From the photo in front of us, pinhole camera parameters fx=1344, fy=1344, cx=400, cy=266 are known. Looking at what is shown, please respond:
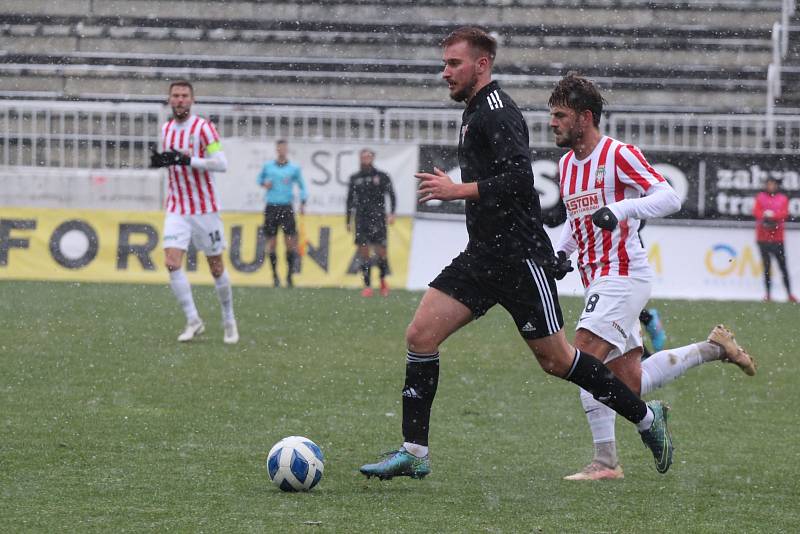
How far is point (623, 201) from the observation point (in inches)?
237

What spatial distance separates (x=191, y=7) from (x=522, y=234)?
20.2 metres

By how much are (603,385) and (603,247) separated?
86 cm

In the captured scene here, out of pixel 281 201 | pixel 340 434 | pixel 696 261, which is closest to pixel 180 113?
pixel 340 434

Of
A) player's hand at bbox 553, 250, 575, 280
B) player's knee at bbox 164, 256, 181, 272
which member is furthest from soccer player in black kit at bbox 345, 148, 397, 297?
player's hand at bbox 553, 250, 575, 280

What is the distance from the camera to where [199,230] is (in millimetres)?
11469

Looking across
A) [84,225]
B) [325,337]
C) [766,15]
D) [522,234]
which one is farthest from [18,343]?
[766,15]

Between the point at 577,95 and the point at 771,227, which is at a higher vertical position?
the point at 577,95

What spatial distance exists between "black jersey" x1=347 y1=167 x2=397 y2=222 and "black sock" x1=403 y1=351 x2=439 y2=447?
1195cm

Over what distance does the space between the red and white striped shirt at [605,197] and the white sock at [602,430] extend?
0.60 m

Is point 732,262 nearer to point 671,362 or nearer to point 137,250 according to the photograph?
point 137,250

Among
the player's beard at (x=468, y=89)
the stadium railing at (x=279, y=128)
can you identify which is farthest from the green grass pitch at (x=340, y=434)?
the stadium railing at (x=279, y=128)

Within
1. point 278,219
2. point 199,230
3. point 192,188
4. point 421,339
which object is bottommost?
point 278,219

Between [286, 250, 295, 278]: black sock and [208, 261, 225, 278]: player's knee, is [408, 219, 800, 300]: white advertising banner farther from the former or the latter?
[208, 261, 225, 278]: player's knee

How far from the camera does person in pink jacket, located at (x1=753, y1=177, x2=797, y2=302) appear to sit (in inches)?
701
